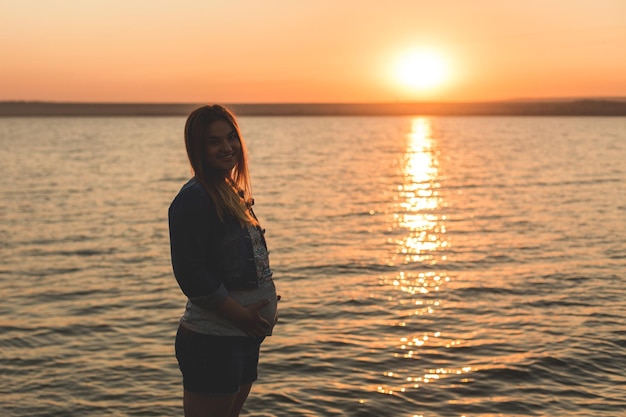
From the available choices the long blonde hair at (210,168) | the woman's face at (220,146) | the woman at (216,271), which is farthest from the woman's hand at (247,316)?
the woman's face at (220,146)

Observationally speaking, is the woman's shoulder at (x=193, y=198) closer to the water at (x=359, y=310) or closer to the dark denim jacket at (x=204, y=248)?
the dark denim jacket at (x=204, y=248)

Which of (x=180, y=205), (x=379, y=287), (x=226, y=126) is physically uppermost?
(x=226, y=126)

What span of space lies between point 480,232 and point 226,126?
19.8 metres

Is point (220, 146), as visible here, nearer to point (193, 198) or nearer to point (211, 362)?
point (193, 198)

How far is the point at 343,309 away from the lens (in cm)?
1352

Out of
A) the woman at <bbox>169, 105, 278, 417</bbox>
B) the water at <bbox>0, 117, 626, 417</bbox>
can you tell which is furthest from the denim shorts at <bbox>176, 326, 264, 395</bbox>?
the water at <bbox>0, 117, 626, 417</bbox>


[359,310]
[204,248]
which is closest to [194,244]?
[204,248]

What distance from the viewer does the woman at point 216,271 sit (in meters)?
3.95

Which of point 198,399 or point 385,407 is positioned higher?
point 198,399

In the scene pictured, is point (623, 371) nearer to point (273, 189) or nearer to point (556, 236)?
point (556, 236)

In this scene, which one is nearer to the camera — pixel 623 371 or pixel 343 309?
pixel 623 371

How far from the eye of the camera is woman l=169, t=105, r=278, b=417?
395cm

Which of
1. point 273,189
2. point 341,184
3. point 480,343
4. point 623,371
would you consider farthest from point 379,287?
point 341,184

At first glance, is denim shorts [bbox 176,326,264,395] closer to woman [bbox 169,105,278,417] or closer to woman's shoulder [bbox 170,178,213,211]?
woman [bbox 169,105,278,417]
